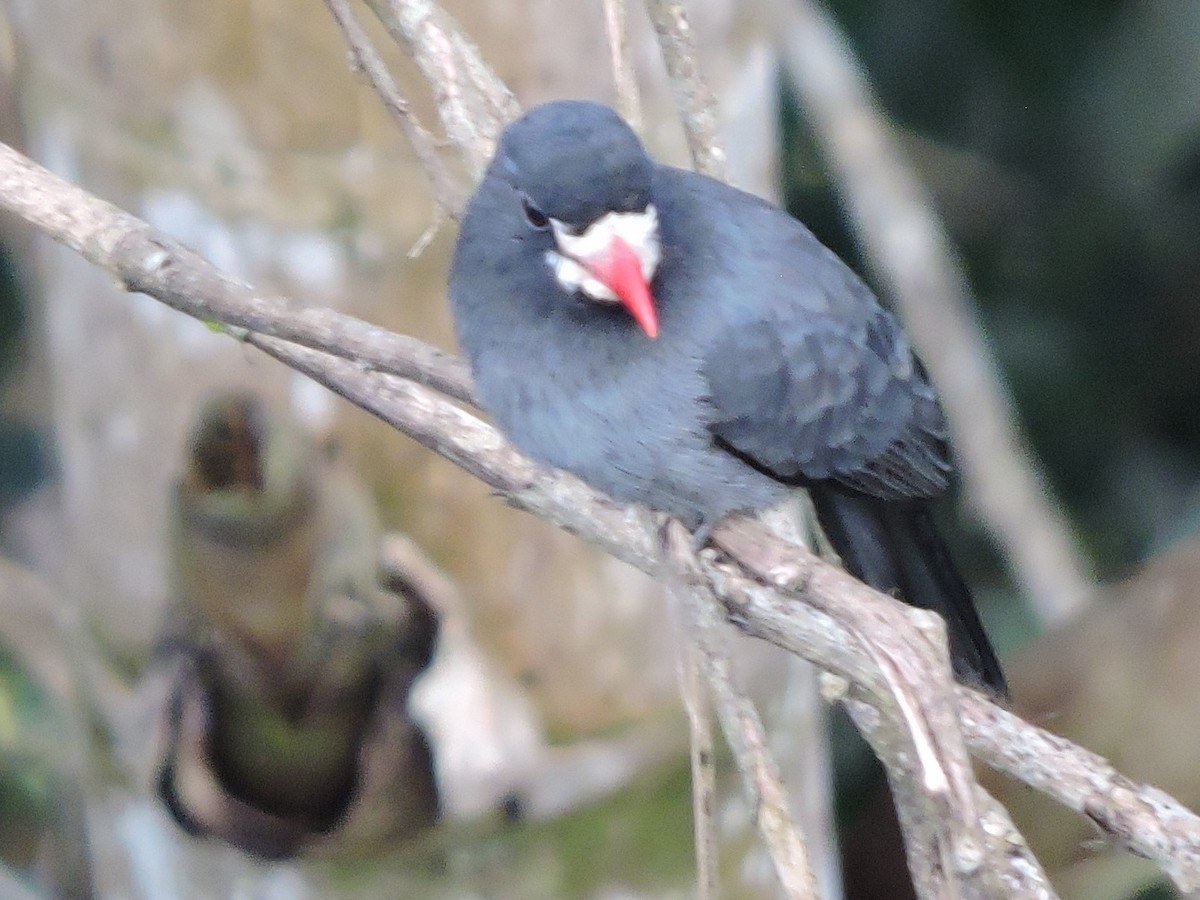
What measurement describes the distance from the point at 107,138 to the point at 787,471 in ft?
3.83

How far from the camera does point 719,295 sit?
204cm

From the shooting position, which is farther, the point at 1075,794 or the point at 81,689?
the point at 81,689

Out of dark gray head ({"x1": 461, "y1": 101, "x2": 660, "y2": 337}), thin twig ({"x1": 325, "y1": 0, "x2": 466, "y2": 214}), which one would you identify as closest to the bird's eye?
dark gray head ({"x1": 461, "y1": 101, "x2": 660, "y2": 337})

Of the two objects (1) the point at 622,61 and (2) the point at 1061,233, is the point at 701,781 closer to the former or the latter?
(1) the point at 622,61

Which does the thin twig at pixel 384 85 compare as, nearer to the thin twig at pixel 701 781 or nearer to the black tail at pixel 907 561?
the thin twig at pixel 701 781

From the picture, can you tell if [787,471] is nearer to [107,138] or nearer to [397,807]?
[397,807]

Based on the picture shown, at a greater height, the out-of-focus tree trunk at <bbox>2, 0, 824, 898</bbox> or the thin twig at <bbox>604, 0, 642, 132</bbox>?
the thin twig at <bbox>604, 0, 642, 132</bbox>

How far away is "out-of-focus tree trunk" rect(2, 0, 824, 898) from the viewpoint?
2.14 m

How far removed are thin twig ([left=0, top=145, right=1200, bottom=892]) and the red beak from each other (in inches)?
9.8

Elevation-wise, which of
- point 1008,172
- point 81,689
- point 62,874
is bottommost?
point 62,874

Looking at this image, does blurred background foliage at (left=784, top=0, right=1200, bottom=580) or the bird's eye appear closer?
the bird's eye

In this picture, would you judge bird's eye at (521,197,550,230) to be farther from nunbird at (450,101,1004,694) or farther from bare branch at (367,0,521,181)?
bare branch at (367,0,521,181)

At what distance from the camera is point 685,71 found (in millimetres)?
1974

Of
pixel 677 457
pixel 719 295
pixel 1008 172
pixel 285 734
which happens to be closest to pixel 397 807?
pixel 285 734
